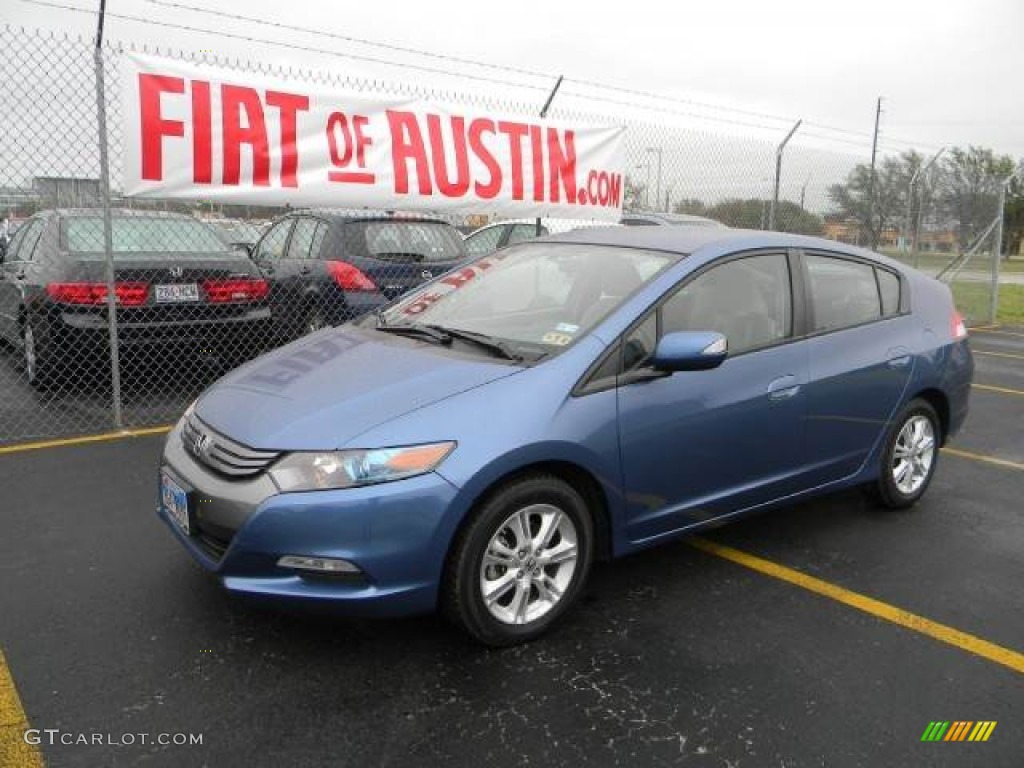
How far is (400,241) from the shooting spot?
7535 mm

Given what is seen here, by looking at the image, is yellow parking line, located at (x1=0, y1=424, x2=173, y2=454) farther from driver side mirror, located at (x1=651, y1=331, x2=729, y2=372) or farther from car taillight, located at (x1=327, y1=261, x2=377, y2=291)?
driver side mirror, located at (x1=651, y1=331, x2=729, y2=372)

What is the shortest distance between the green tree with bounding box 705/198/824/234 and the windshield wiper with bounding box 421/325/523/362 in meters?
8.48

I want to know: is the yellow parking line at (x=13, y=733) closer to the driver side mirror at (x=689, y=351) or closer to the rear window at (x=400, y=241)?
the driver side mirror at (x=689, y=351)

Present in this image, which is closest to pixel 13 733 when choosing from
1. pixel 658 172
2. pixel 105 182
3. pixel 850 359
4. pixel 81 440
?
pixel 81 440

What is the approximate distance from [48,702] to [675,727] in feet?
6.36

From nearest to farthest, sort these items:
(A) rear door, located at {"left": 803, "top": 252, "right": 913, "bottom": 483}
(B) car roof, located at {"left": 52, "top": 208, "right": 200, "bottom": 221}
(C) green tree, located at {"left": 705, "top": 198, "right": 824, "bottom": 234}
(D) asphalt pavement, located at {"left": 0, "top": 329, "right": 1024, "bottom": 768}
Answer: (D) asphalt pavement, located at {"left": 0, "top": 329, "right": 1024, "bottom": 768} → (A) rear door, located at {"left": 803, "top": 252, "right": 913, "bottom": 483} → (B) car roof, located at {"left": 52, "top": 208, "right": 200, "bottom": 221} → (C) green tree, located at {"left": 705, "top": 198, "right": 824, "bottom": 234}

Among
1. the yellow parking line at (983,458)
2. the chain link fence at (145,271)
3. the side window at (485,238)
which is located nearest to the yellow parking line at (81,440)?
the chain link fence at (145,271)

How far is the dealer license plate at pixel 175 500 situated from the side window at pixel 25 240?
464 cm

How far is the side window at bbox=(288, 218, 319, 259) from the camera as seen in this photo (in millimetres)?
7809

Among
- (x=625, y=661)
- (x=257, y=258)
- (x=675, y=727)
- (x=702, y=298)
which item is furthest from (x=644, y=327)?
(x=257, y=258)

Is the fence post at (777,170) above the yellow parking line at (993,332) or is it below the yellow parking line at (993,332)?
above

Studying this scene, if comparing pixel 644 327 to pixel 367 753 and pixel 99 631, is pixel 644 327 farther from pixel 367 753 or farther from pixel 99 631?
pixel 99 631

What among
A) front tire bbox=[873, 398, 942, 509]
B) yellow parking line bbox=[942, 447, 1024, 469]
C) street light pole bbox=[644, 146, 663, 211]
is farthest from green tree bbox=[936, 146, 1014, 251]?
front tire bbox=[873, 398, 942, 509]

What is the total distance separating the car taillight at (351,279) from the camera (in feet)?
24.0
